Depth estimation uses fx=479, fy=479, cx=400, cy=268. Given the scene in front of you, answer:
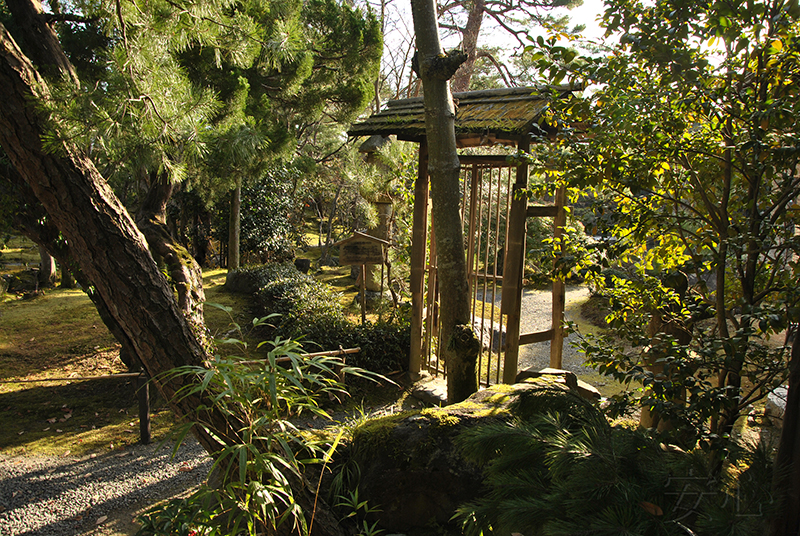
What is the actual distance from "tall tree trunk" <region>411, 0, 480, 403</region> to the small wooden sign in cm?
326

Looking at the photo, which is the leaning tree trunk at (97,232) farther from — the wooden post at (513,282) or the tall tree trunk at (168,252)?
the tall tree trunk at (168,252)

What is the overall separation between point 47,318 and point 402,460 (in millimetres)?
7355

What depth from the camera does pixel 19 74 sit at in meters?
2.25

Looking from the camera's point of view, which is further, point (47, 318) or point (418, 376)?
point (47, 318)

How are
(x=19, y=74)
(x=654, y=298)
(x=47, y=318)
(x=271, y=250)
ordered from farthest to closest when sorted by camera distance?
1. (x=271, y=250)
2. (x=47, y=318)
3. (x=19, y=74)
4. (x=654, y=298)

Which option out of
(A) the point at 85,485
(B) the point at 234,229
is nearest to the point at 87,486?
(A) the point at 85,485

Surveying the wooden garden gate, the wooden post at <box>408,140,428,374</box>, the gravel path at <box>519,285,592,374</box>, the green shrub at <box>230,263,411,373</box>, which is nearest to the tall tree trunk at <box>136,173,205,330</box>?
the green shrub at <box>230,263,411,373</box>

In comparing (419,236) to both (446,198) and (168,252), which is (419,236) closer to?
(446,198)

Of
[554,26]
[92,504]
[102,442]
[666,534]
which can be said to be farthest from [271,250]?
[666,534]

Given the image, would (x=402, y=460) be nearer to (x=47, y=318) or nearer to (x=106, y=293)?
(x=106, y=293)

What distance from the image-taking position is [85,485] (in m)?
3.57

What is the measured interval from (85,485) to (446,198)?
11.2 feet

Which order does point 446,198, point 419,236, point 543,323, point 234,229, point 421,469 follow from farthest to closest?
1. point 234,229
2. point 543,323
3. point 419,236
4. point 446,198
5. point 421,469

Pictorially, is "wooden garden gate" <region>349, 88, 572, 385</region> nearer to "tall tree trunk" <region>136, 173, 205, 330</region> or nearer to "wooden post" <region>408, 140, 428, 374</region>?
"wooden post" <region>408, 140, 428, 374</region>
